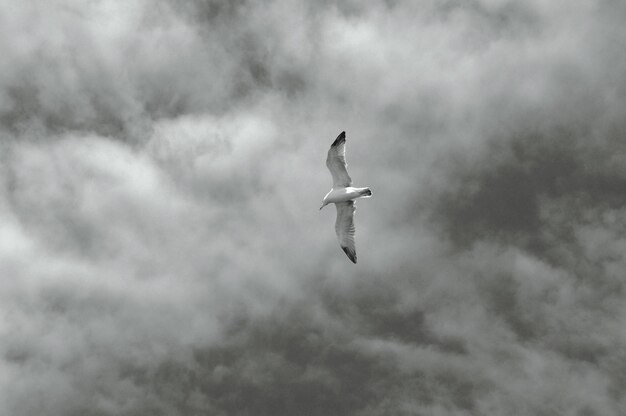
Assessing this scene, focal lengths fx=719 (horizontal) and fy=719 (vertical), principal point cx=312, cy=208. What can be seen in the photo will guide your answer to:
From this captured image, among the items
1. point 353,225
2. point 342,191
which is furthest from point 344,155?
point 353,225

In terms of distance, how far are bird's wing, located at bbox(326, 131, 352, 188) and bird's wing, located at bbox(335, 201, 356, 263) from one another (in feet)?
15.4

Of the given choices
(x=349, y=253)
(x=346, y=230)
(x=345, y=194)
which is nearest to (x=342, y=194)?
(x=345, y=194)

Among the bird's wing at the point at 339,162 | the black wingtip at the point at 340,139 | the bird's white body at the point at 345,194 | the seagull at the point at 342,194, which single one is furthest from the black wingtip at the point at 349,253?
the black wingtip at the point at 340,139

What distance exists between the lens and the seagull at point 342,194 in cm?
8162

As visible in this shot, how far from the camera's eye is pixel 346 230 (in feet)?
292

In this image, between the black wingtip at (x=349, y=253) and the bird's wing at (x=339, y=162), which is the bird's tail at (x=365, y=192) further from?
the black wingtip at (x=349, y=253)

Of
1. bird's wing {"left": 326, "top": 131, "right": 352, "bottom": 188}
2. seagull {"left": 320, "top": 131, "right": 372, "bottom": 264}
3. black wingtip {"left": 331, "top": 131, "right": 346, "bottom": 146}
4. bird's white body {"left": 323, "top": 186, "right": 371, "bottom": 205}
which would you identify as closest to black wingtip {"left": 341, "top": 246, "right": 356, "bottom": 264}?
seagull {"left": 320, "top": 131, "right": 372, "bottom": 264}

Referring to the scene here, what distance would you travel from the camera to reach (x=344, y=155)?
8162cm

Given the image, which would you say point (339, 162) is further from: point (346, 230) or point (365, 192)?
point (346, 230)

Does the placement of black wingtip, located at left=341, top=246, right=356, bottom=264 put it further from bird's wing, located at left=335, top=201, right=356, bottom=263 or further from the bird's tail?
the bird's tail

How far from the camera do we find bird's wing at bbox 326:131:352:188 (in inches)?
3204

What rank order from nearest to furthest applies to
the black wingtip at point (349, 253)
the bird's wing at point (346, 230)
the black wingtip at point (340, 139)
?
the black wingtip at point (340, 139)
the bird's wing at point (346, 230)
the black wingtip at point (349, 253)

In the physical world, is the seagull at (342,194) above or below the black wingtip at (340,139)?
below

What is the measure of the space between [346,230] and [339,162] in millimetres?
10471
